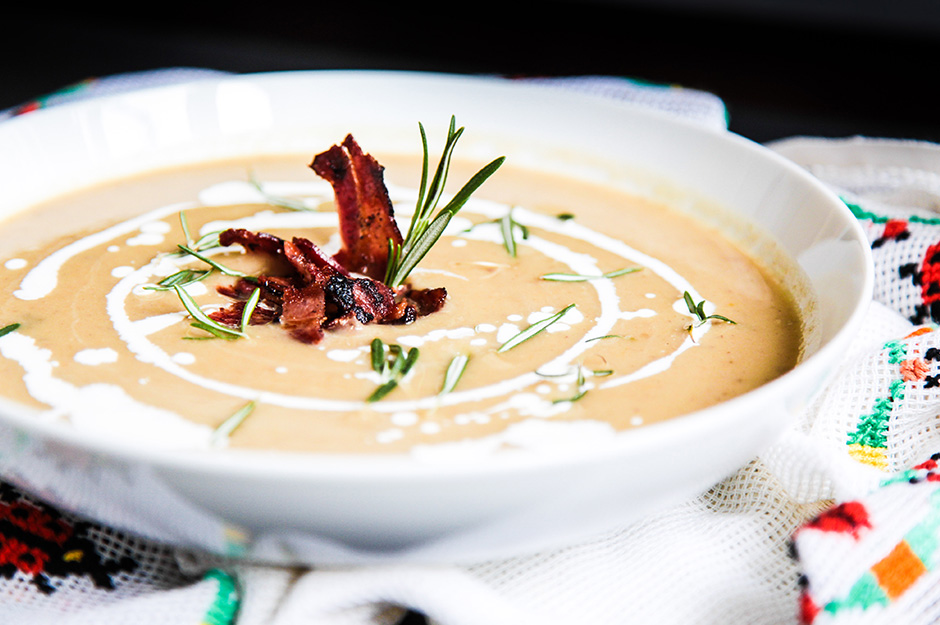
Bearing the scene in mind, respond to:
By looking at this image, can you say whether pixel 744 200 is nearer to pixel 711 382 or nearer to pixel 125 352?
pixel 711 382

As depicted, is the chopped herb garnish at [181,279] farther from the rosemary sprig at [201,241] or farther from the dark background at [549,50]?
the dark background at [549,50]

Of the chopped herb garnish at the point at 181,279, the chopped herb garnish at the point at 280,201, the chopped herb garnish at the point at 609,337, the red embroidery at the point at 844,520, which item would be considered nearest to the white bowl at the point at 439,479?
the red embroidery at the point at 844,520

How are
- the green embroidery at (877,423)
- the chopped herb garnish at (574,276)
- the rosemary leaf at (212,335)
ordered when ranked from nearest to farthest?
the rosemary leaf at (212,335), the green embroidery at (877,423), the chopped herb garnish at (574,276)

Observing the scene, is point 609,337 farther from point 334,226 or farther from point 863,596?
point 334,226

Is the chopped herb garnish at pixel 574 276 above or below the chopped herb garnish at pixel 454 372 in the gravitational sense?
below

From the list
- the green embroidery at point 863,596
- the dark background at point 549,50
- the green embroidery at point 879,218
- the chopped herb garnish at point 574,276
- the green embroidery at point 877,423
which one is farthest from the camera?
the dark background at point 549,50

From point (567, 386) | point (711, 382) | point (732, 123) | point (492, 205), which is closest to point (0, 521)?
point (567, 386)
